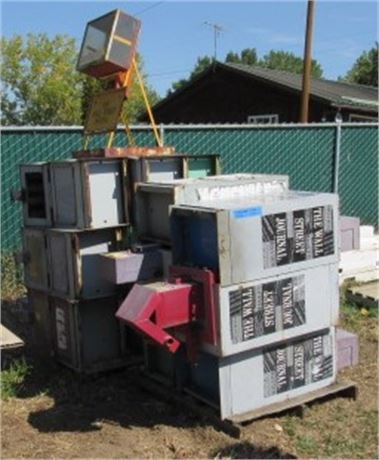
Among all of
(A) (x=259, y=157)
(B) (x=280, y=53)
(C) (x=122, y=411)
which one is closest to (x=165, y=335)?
(C) (x=122, y=411)

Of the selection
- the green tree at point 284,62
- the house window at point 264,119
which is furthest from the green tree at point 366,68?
the house window at point 264,119

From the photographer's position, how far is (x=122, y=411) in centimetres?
415

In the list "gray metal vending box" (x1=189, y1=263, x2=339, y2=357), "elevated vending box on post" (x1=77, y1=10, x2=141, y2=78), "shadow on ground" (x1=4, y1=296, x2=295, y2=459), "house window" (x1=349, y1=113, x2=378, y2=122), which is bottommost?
"shadow on ground" (x1=4, y1=296, x2=295, y2=459)

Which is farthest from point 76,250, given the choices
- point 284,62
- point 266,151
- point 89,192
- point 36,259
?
point 284,62

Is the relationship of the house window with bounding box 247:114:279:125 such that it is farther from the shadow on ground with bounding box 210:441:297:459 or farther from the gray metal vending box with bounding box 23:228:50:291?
the shadow on ground with bounding box 210:441:297:459

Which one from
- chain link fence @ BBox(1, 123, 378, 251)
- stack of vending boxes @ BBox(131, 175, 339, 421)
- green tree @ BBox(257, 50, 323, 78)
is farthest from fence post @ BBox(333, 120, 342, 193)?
green tree @ BBox(257, 50, 323, 78)

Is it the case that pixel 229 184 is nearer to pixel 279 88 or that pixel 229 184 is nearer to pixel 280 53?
pixel 279 88

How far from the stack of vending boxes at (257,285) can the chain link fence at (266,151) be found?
267 centimetres

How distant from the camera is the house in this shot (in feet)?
63.8

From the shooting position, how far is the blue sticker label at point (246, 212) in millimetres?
3581

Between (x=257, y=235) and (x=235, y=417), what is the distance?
1028 mm

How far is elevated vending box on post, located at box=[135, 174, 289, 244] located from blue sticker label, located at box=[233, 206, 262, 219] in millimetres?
368

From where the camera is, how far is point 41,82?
115 ft

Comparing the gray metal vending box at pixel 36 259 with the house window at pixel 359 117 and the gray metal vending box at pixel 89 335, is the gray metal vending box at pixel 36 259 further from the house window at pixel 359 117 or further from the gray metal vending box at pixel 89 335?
the house window at pixel 359 117
